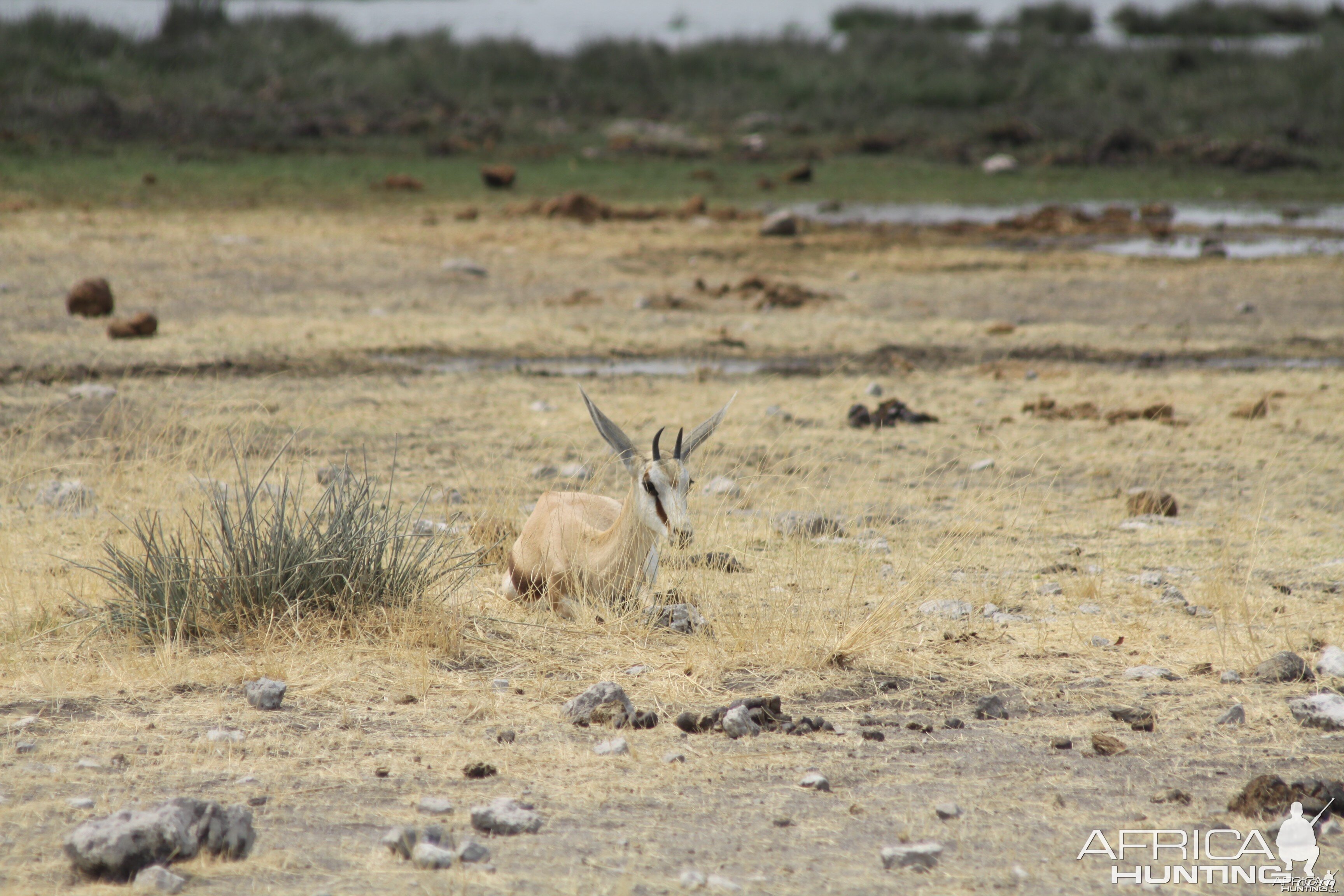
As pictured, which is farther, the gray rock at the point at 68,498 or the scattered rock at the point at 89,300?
the scattered rock at the point at 89,300

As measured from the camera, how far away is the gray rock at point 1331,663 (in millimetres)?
4465

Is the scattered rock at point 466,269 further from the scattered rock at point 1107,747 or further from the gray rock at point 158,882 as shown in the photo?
the gray rock at point 158,882

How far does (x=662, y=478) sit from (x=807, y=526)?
63.4 inches

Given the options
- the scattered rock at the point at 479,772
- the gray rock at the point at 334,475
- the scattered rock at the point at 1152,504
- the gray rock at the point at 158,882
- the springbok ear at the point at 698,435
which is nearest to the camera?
the gray rock at the point at 158,882

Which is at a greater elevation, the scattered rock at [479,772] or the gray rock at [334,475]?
the gray rock at [334,475]

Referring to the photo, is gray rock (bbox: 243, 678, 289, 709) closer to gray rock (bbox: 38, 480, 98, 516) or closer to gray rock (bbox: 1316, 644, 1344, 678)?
gray rock (bbox: 38, 480, 98, 516)

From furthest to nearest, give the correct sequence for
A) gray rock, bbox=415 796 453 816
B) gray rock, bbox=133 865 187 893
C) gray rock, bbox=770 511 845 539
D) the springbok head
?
gray rock, bbox=770 511 845 539 < the springbok head < gray rock, bbox=415 796 453 816 < gray rock, bbox=133 865 187 893

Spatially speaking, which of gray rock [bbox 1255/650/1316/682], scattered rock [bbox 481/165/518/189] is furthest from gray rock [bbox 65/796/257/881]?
scattered rock [bbox 481/165/518/189]

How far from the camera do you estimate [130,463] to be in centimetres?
675

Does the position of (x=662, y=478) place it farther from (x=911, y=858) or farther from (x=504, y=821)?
(x=911, y=858)

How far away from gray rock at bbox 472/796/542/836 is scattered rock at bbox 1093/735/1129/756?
1713mm

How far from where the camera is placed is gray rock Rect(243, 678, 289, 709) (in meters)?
4.09

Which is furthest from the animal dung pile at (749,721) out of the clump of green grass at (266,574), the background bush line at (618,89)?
the background bush line at (618,89)

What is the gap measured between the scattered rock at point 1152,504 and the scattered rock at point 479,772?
14.1 feet
